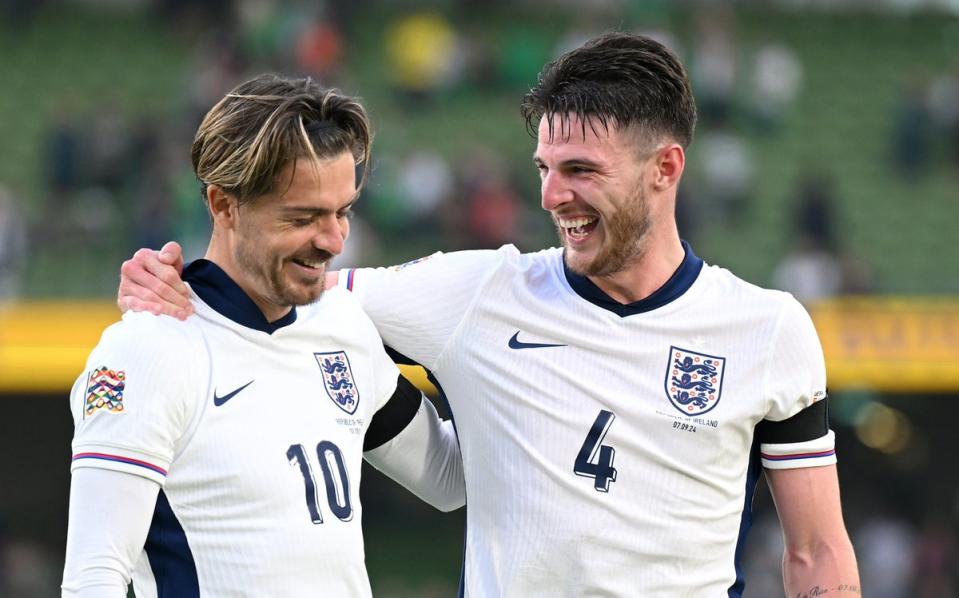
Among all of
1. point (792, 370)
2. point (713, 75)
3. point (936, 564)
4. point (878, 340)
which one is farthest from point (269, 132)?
point (713, 75)

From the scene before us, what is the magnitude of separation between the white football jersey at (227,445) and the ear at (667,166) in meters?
0.95

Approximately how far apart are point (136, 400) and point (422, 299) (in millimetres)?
932

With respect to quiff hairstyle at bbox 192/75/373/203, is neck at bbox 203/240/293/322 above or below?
below

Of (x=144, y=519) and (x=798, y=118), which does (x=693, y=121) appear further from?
(x=798, y=118)

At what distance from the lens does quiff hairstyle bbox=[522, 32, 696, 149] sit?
11.6ft

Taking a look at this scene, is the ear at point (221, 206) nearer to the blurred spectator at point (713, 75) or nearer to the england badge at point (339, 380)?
the england badge at point (339, 380)

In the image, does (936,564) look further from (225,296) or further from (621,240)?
(225,296)

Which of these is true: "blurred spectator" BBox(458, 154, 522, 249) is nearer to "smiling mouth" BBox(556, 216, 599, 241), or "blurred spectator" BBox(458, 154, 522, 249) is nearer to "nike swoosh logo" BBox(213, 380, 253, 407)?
"smiling mouth" BBox(556, 216, 599, 241)

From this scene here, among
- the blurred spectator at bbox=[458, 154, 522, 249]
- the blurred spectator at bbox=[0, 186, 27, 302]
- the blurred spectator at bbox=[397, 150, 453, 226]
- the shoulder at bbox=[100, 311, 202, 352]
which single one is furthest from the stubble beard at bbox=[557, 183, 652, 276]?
the blurred spectator at bbox=[397, 150, 453, 226]

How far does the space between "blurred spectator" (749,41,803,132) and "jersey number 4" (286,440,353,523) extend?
42.0ft

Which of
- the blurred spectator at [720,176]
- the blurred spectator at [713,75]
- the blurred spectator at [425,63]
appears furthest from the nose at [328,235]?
the blurred spectator at [425,63]

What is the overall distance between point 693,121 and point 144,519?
1690 millimetres

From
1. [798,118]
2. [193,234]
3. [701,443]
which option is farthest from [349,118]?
[798,118]

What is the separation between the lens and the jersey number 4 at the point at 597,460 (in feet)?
11.5
